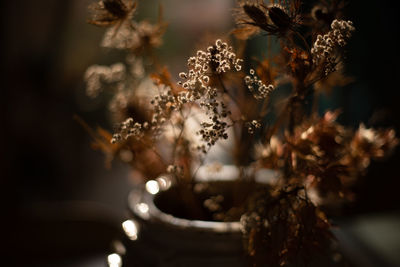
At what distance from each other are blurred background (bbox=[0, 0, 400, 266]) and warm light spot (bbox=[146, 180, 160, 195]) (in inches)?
6.4

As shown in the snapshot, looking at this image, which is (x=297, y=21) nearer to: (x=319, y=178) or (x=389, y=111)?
(x=319, y=178)

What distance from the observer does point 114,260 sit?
1.25 ft

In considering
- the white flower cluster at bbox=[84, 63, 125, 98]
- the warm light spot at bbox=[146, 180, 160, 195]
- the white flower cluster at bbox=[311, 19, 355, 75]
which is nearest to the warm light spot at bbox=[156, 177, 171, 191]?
the warm light spot at bbox=[146, 180, 160, 195]

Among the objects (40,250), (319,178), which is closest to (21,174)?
(40,250)

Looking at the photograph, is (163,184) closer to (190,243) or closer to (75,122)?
(190,243)

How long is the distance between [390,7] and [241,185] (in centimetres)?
46

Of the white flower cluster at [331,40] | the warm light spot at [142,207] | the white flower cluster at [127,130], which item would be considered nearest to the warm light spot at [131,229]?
the warm light spot at [142,207]

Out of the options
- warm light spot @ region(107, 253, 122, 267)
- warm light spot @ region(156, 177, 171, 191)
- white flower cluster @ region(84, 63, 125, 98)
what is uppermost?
white flower cluster @ region(84, 63, 125, 98)

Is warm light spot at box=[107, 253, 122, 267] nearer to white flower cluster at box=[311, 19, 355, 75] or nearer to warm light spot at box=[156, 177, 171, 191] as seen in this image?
warm light spot at box=[156, 177, 171, 191]

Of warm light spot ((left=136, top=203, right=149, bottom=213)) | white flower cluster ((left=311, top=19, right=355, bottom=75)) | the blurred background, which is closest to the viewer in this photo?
white flower cluster ((left=311, top=19, right=355, bottom=75))

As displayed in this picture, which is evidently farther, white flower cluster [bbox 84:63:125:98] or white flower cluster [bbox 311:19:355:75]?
white flower cluster [bbox 84:63:125:98]

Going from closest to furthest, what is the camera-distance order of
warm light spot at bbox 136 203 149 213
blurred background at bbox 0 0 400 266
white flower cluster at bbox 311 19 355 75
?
white flower cluster at bbox 311 19 355 75, warm light spot at bbox 136 203 149 213, blurred background at bbox 0 0 400 266

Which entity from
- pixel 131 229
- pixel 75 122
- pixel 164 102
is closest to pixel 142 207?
pixel 131 229

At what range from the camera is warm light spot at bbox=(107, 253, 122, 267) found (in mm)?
374
